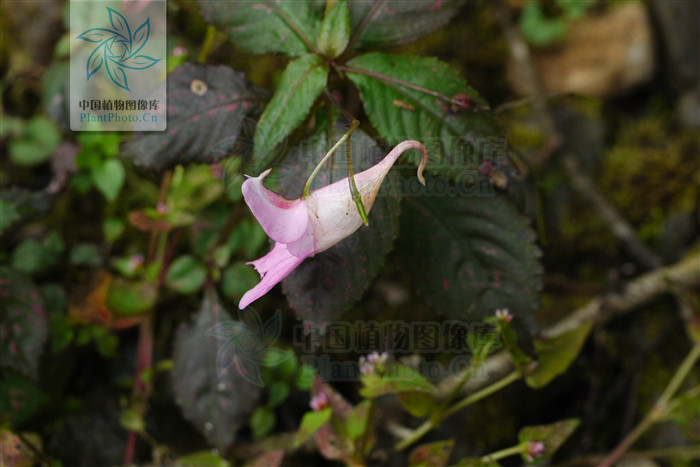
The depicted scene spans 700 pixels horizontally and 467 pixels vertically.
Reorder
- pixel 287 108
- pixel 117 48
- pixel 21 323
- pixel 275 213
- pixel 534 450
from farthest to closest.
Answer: pixel 117 48, pixel 21 323, pixel 534 450, pixel 287 108, pixel 275 213

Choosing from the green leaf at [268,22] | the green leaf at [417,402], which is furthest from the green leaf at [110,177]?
the green leaf at [417,402]

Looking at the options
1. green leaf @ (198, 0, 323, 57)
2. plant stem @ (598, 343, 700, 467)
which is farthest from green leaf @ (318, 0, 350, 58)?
plant stem @ (598, 343, 700, 467)

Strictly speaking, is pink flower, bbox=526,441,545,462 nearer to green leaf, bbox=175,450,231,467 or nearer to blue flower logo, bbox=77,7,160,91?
green leaf, bbox=175,450,231,467

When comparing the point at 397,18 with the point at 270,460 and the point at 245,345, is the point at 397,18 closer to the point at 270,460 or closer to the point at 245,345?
the point at 245,345

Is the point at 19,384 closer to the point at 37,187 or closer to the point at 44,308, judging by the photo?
the point at 44,308

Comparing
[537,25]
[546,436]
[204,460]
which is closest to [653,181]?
[537,25]

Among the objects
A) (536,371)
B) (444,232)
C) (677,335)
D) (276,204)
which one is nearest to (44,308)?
(276,204)

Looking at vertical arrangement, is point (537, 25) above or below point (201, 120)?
above

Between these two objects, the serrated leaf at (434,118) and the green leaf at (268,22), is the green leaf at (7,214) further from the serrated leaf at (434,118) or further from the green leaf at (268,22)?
the serrated leaf at (434,118)
